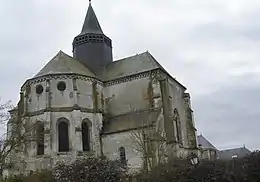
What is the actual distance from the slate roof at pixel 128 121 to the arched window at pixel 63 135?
3753mm

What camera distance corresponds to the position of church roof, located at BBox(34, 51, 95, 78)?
40625 millimetres

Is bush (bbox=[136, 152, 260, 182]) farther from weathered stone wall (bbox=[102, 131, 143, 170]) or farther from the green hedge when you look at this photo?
weathered stone wall (bbox=[102, 131, 143, 170])

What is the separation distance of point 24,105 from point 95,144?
8314 mm

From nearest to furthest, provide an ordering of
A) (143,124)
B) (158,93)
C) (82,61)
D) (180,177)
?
1. (180,177)
2. (143,124)
3. (158,93)
4. (82,61)

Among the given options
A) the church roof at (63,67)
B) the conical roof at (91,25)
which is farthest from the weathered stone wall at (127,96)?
the conical roof at (91,25)

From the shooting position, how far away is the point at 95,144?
3891cm

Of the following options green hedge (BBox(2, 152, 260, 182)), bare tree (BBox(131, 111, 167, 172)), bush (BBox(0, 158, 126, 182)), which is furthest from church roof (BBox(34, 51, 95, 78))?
green hedge (BBox(2, 152, 260, 182))

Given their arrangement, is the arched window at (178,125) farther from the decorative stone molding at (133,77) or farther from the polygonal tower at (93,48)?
the polygonal tower at (93,48)

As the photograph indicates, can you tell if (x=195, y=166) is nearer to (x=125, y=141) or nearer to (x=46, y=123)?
(x=125, y=141)

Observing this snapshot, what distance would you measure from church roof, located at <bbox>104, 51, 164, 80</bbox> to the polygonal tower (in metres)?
1.40

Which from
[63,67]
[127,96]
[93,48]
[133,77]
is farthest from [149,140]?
[93,48]

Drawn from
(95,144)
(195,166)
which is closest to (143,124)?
(95,144)

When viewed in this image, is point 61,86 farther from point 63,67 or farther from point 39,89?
point 63,67

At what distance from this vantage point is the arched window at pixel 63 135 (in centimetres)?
3828
